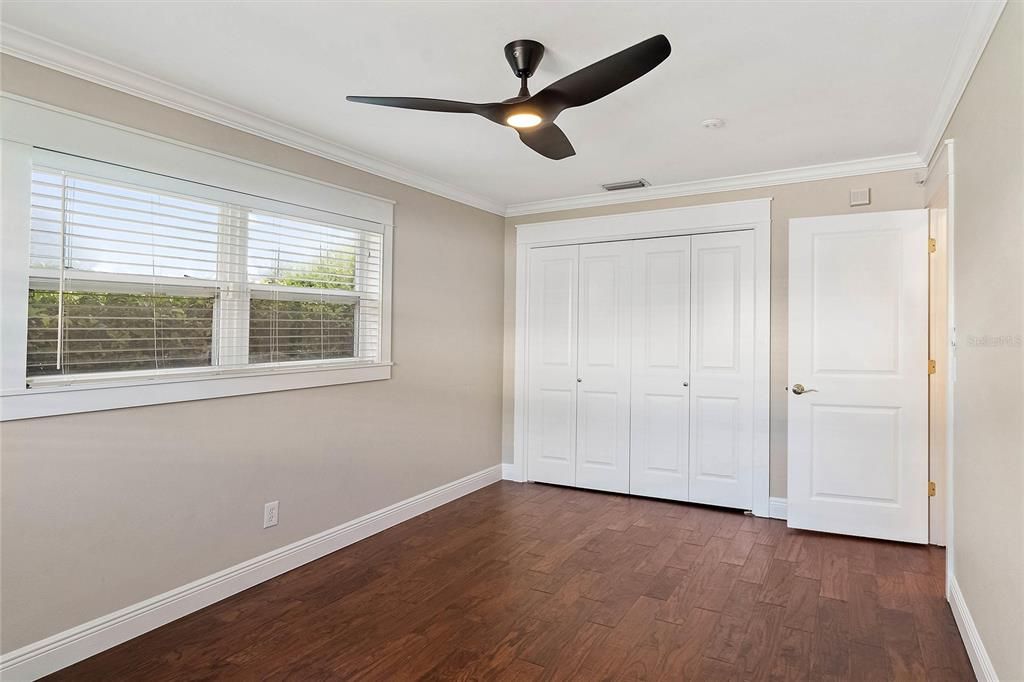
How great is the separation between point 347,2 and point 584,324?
3.23 m

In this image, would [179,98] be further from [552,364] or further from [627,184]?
[552,364]

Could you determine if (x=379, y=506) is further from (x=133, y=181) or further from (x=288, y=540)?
(x=133, y=181)

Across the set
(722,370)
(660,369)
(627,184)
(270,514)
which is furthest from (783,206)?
(270,514)

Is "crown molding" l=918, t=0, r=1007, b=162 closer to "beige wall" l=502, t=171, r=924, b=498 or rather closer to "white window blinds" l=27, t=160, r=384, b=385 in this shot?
"beige wall" l=502, t=171, r=924, b=498

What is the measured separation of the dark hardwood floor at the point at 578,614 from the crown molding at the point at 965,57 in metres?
2.34

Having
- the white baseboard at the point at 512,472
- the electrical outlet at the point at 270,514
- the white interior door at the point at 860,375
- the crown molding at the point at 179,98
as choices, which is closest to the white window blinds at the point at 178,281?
A: the crown molding at the point at 179,98

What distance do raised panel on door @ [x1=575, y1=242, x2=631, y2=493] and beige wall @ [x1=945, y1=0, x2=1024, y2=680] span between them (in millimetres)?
2347

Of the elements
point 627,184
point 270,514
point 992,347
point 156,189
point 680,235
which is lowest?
point 270,514

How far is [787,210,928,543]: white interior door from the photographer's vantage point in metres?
3.50

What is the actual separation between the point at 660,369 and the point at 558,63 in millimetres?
2685

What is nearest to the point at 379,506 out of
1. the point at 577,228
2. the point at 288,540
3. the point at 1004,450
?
the point at 288,540

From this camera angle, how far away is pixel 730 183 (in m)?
4.14

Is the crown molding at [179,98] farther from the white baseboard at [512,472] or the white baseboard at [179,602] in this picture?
the white baseboard at [512,472]

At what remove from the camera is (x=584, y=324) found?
481 centimetres
